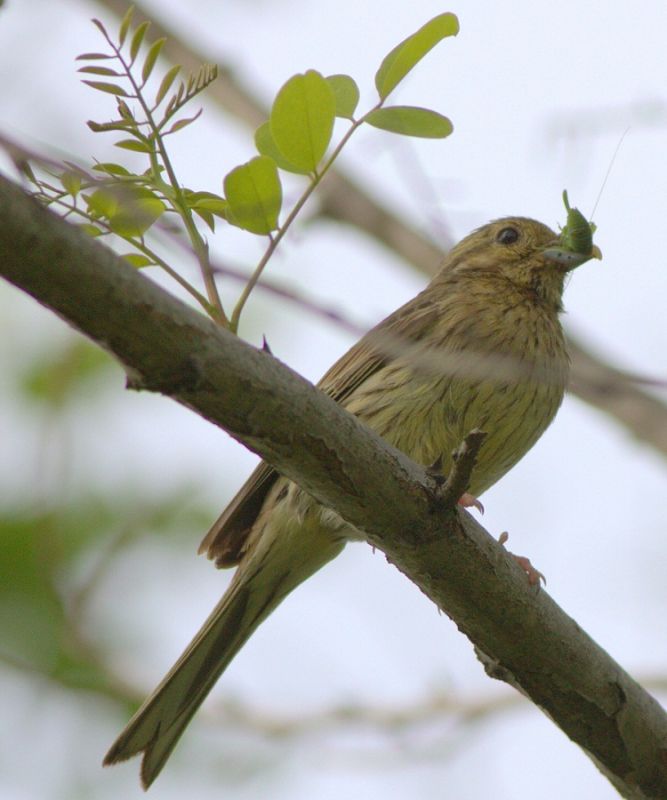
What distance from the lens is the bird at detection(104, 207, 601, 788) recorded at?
4875mm

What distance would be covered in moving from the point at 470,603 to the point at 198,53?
210 inches

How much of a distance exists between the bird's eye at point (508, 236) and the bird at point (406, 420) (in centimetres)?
31

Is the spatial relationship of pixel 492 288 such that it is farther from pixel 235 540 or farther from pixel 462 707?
pixel 462 707

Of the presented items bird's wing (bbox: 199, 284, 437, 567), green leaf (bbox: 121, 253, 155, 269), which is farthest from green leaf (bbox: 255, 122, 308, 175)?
bird's wing (bbox: 199, 284, 437, 567)

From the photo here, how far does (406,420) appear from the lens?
4.95 m

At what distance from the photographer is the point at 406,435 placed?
4.95m

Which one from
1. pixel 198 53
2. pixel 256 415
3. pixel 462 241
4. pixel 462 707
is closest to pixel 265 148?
pixel 256 415

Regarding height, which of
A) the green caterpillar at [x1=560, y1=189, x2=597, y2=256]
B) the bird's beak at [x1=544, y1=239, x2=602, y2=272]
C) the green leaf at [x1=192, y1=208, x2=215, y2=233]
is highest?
the bird's beak at [x1=544, y1=239, x2=602, y2=272]

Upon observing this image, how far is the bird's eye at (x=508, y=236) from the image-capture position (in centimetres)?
623

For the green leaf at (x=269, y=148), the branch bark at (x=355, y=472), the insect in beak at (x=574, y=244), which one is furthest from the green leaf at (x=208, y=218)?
the insect in beak at (x=574, y=244)

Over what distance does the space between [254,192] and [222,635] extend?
2.52 meters

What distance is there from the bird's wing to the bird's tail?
5.3 inches

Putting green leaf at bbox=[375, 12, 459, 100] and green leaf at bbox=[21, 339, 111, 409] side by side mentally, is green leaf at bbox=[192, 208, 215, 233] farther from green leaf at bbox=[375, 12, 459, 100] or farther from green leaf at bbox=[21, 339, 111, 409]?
green leaf at bbox=[21, 339, 111, 409]

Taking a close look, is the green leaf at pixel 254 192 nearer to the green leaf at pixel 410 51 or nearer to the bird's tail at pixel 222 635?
the green leaf at pixel 410 51
